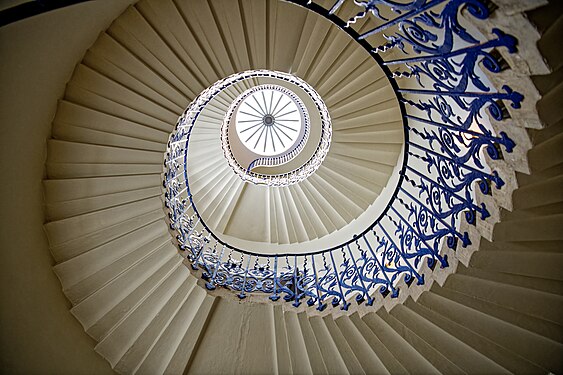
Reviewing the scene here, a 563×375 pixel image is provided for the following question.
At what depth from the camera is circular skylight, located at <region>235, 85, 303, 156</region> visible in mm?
10609

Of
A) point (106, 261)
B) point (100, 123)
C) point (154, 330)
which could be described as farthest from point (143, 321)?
point (100, 123)

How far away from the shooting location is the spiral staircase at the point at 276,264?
2.09 m

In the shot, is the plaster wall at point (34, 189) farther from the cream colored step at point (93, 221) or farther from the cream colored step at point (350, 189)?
the cream colored step at point (350, 189)

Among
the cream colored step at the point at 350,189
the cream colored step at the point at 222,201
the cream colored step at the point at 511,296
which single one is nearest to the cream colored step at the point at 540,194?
the cream colored step at the point at 511,296

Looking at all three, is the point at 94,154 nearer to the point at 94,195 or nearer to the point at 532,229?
the point at 94,195

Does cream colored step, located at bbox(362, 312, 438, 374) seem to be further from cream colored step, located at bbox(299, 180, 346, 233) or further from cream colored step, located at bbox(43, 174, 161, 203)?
cream colored step, located at bbox(299, 180, 346, 233)

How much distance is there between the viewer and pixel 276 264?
4.14 meters

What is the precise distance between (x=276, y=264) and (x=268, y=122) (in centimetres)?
810

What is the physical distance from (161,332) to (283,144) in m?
7.93

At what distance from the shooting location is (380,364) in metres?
3.29

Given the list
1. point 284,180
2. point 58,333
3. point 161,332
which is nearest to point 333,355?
point 161,332

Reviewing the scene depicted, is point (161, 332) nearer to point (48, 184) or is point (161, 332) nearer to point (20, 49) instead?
point (48, 184)

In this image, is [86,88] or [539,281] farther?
[86,88]

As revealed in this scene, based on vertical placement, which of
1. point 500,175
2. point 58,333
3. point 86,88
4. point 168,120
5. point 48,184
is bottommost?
point 58,333
